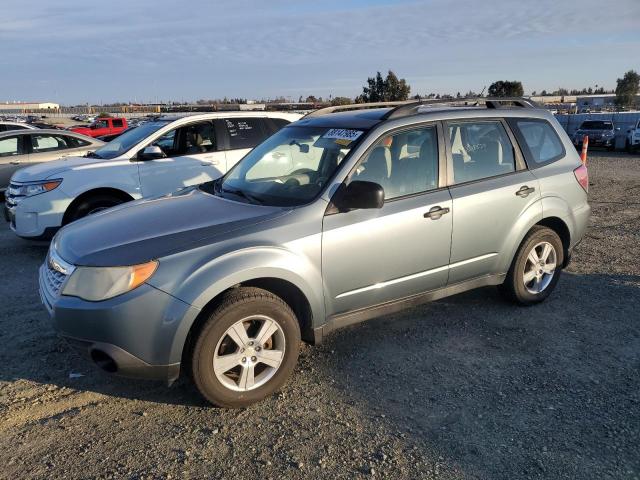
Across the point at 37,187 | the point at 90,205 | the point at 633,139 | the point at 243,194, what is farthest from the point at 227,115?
the point at 633,139

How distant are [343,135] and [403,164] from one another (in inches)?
19.9

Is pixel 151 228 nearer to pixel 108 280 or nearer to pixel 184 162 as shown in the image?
pixel 108 280

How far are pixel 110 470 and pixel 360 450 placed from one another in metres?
1.34

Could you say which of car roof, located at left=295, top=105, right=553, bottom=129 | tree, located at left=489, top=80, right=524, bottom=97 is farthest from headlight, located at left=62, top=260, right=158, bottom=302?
tree, located at left=489, top=80, right=524, bottom=97

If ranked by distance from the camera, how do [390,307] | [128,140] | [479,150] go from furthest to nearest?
1. [128,140]
2. [479,150]
3. [390,307]

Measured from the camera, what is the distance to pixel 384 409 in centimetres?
335

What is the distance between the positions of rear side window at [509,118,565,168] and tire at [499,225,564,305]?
627 mm

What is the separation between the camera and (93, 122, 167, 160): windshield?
7.22 meters

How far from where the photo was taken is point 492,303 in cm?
505

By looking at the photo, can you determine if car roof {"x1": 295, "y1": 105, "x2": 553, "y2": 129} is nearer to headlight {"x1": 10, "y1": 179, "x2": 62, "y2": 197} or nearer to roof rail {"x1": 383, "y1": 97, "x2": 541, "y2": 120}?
roof rail {"x1": 383, "y1": 97, "x2": 541, "y2": 120}

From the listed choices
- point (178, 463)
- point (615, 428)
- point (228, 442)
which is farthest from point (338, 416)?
point (615, 428)

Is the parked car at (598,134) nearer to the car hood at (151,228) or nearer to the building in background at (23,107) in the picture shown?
the car hood at (151,228)

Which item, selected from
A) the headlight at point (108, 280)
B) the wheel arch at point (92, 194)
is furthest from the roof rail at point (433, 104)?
the wheel arch at point (92, 194)

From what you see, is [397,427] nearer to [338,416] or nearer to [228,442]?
[338,416]
